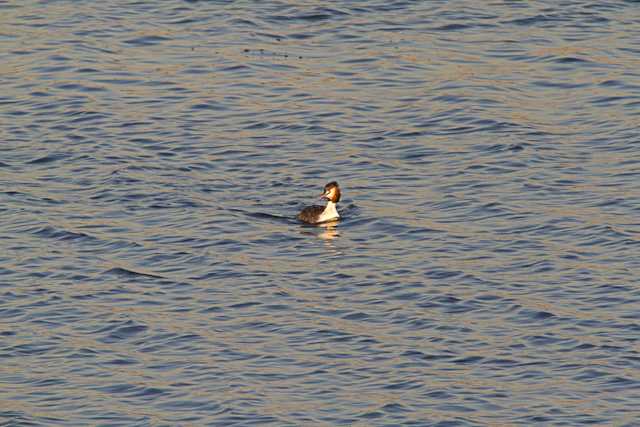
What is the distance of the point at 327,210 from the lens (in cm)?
2831

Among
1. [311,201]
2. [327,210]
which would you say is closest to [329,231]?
[327,210]

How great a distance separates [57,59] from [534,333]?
19.1m

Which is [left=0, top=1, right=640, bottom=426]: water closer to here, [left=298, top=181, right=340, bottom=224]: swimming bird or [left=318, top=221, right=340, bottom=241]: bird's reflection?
[left=318, top=221, right=340, bottom=241]: bird's reflection

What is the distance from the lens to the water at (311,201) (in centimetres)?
2045

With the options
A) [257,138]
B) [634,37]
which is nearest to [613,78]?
[634,37]

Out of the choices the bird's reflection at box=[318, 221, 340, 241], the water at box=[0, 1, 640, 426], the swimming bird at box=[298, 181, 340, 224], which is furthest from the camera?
the swimming bird at box=[298, 181, 340, 224]

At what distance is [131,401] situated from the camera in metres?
20.0

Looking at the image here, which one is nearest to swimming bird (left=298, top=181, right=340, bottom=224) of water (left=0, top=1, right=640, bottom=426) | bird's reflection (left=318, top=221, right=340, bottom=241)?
bird's reflection (left=318, top=221, right=340, bottom=241)

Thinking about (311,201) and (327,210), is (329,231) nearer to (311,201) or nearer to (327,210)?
(327,210)

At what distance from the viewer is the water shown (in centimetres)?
2045

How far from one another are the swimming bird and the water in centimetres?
37

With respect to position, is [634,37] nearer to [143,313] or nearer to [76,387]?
[143,313]

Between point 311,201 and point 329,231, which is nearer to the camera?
point 329,231

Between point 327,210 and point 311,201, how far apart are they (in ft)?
4.30
